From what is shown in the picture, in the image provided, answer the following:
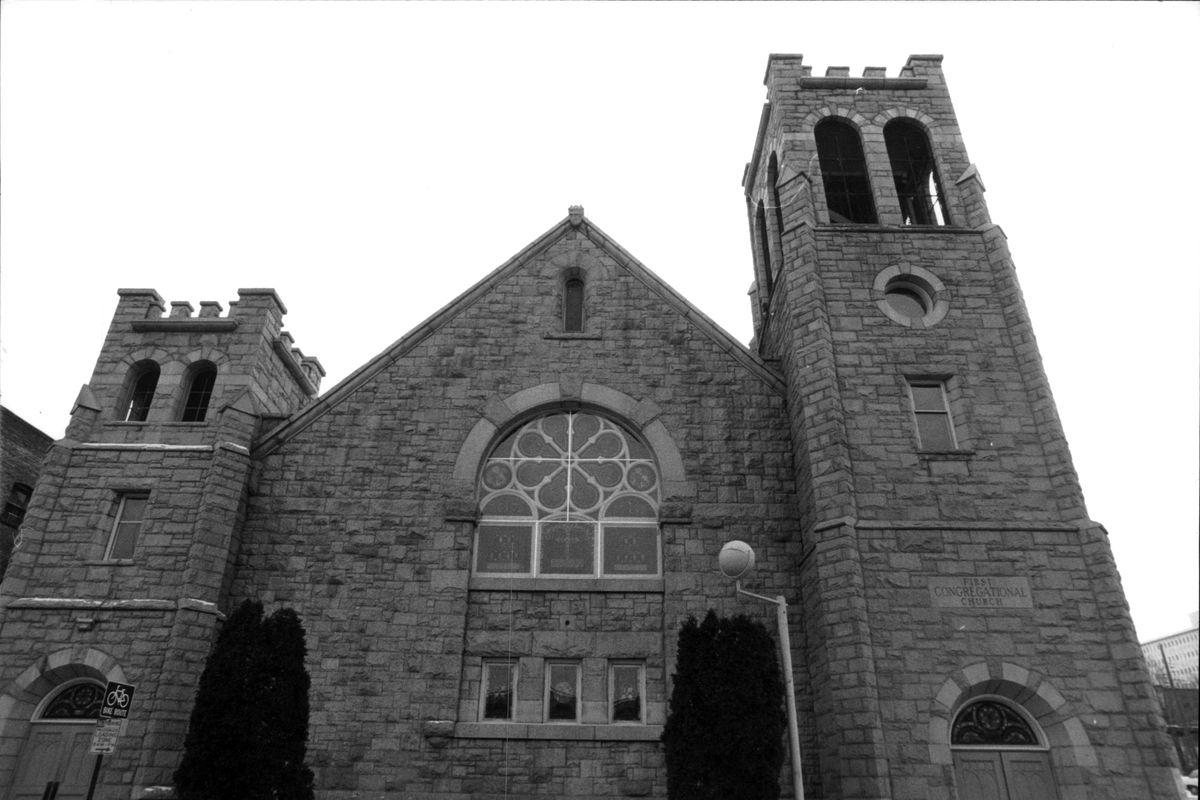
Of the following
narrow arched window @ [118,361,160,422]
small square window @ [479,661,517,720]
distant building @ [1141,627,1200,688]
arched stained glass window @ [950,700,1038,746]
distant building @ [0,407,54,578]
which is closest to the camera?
arched stained glass window @ [950,700,1038,746]

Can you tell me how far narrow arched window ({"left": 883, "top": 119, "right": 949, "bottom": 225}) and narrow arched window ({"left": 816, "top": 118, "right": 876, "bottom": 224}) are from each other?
68 centimetres

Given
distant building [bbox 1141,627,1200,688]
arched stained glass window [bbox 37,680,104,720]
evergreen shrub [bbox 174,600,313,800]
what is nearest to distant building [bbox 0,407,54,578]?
arched stained glass window [bbox 37,680,104,720]

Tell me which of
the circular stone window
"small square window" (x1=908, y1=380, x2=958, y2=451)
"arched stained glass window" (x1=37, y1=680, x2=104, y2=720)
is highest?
the circular stone window

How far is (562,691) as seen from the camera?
42.7ft

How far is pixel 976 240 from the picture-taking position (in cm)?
1593

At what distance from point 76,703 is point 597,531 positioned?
8.46m

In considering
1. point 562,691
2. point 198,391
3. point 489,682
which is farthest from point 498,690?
point 198,391

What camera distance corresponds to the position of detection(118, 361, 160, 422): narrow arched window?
51.1 ft

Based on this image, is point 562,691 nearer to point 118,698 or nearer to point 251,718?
point 251,718

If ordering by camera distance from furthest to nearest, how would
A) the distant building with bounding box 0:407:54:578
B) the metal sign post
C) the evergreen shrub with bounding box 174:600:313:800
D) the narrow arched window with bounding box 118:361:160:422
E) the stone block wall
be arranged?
the distant building with bounding box 0:407:54:578 → the narrow arched window with bounding box 118:361:160:422 → the stone block wall → the evergreen shrub with bounding box 174:600:313:800 → the metal sign post

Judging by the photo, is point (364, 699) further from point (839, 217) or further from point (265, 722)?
point (839, 217)

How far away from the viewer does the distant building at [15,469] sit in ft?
59.9

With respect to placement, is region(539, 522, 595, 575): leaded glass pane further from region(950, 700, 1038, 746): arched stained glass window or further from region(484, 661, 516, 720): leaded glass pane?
region(950, 700, 1038, 746): arched stained glass window

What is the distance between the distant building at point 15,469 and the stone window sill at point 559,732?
35.1 ft
